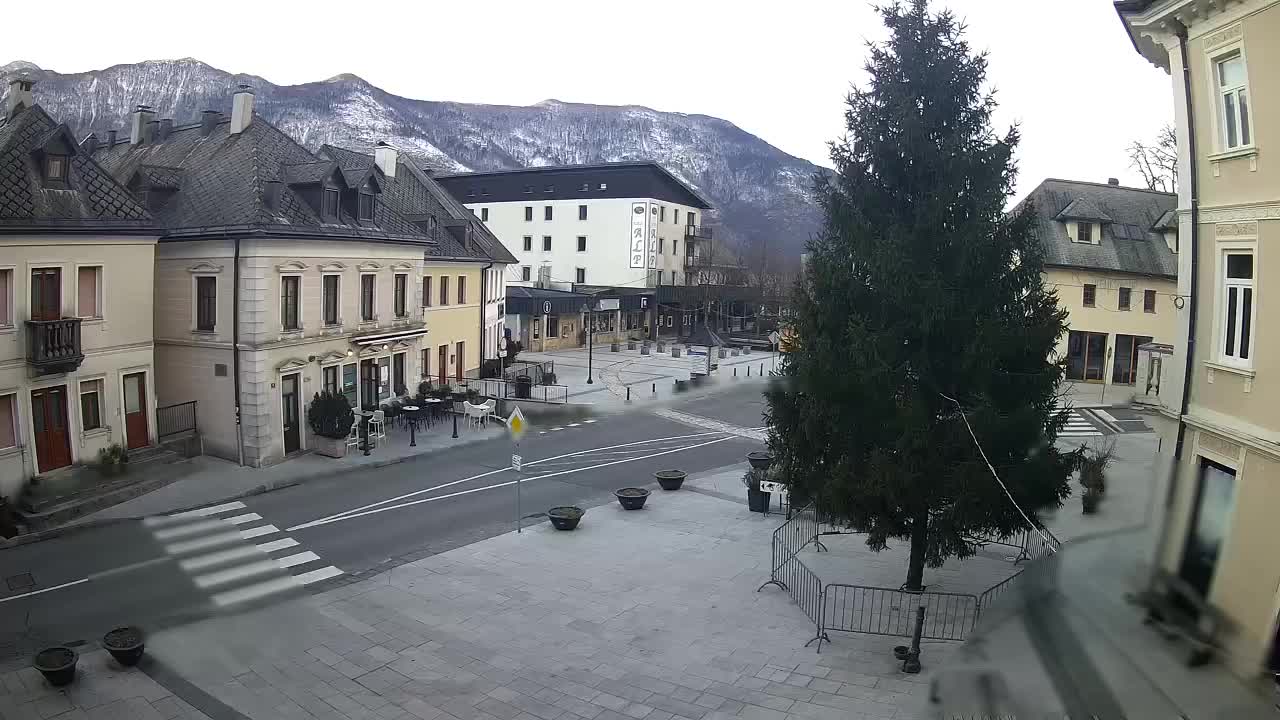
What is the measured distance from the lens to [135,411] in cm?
2164

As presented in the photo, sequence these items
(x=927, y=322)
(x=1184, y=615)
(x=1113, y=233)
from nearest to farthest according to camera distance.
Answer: (x=1184, y=615), (x=927, y=322), (x=1113, y=233)

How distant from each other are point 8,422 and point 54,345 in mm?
1876

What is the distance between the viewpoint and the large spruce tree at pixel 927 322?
1135 cm

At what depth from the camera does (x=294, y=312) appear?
2461 centimetres

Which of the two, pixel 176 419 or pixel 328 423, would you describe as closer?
pixel 176 419

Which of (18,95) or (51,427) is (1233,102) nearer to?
(51,427)

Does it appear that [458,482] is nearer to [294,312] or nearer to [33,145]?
[294,312]

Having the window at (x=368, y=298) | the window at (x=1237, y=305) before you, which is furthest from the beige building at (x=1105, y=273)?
the window at (x=1237, y=305)

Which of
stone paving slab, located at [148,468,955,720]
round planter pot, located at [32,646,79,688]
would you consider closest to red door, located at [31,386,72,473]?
stone paving slab, located at [148,468,955,720]

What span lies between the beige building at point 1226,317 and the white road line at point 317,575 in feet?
43.1

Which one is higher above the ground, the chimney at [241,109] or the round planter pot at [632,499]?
the chimney at [241,109]

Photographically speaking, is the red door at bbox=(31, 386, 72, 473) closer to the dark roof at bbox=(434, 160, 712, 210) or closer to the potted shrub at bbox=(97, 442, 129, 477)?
the potted shrub at bbox=(97, 442, 129, 477)

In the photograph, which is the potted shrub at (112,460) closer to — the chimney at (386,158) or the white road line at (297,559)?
the white road line at (297,559)

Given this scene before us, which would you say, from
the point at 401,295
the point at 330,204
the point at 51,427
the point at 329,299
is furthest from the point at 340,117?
the point at 51,427
